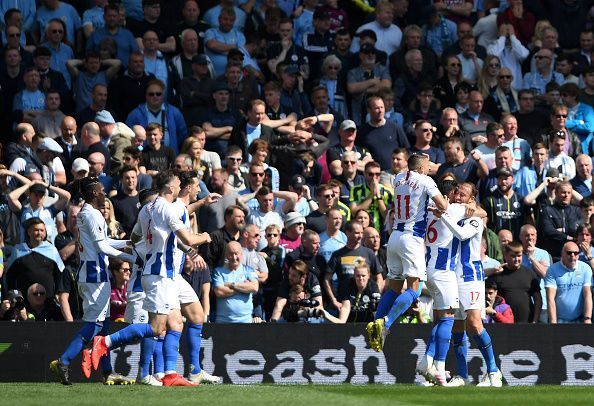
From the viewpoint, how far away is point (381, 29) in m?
23.4

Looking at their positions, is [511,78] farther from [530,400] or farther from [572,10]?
[530,400]

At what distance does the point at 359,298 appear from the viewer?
17.8 m

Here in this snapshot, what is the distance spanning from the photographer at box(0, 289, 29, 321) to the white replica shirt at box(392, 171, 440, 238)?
5.18 m

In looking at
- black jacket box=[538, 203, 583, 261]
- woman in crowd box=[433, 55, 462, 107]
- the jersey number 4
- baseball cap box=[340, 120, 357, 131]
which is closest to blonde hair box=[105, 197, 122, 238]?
the jersey number 4

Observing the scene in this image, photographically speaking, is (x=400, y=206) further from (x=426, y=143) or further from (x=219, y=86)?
(x=219, y=86)

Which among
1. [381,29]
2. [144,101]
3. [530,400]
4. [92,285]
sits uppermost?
[381,29]

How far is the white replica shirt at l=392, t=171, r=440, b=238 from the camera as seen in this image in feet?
48.0

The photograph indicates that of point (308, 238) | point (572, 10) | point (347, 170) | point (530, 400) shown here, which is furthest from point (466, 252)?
point (572, 10)

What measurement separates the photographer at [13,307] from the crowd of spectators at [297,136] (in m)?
0.03

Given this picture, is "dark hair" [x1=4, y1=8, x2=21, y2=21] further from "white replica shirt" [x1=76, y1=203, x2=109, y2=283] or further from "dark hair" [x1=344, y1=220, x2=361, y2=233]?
"white replica shirt" [x1=76, y1=203, x2=109, y2=283]

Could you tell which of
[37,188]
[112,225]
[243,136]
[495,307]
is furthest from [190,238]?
[243,136]

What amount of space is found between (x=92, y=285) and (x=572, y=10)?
12.8 m

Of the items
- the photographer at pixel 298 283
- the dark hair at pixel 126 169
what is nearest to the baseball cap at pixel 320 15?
the dark hair at pixel 126 169

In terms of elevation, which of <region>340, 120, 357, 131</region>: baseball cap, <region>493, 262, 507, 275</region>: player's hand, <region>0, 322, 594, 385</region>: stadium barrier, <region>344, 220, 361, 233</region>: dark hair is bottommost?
<region>0, 322, 594, 385</region>: stadium barrier
